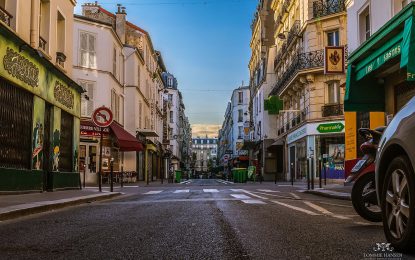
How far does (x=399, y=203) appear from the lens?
151 inches

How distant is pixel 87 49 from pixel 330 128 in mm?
15959

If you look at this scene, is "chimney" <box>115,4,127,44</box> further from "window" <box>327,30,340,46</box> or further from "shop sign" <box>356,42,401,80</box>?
"shop sign" <box>356,42,401,80</box>

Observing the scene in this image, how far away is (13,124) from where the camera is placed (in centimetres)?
1231

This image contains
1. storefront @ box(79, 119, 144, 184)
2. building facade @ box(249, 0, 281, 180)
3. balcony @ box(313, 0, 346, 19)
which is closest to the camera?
storefront @ box(79, 119, 144, 184)

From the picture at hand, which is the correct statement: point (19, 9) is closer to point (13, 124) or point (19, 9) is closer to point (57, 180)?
point (13, 124)

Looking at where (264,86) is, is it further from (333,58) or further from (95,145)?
(333,58)

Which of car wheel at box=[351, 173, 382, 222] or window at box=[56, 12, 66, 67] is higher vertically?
window at box=[56, 12, 66, 67]

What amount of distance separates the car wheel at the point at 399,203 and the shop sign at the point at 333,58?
19173 mm

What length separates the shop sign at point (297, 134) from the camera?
32.9 meters

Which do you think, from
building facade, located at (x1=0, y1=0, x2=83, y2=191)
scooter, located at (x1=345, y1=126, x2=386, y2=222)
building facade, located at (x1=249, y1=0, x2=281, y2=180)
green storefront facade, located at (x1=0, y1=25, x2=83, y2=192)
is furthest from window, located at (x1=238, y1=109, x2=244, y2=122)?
scooter, located at (x1=345, y1=126, x2=386, y2=222)

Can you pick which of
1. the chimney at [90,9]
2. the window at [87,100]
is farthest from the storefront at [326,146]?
the chimney at [90,9]

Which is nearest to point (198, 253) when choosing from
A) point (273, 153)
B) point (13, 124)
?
point (13, 124)

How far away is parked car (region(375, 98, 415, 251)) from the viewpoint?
3.56 metres

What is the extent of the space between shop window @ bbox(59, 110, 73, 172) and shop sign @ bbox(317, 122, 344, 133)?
1803 cm
